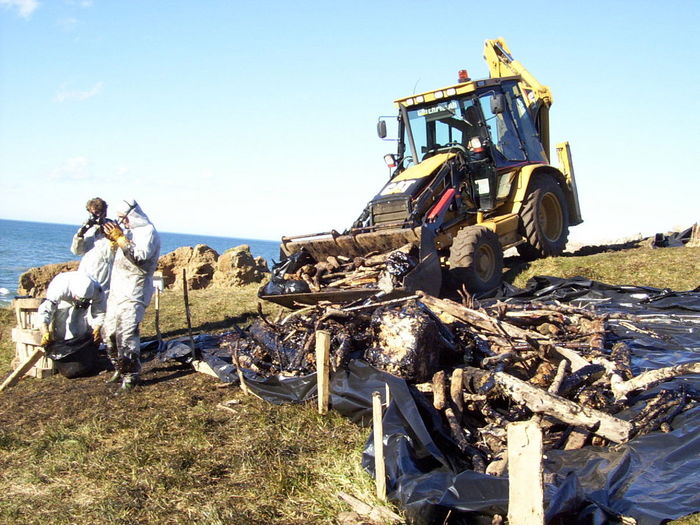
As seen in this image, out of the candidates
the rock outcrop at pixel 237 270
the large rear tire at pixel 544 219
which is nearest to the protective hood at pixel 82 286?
the large rear tire at pixel 544 219

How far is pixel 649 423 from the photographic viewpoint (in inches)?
149

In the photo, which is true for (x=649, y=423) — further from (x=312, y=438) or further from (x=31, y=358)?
(x=31, y=358)

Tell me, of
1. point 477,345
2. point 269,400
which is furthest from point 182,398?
point 477,345

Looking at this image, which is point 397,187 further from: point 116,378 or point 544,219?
point 116,378

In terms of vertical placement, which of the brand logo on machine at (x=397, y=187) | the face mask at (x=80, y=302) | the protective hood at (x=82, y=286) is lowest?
the face mask at (x=80, y=302)

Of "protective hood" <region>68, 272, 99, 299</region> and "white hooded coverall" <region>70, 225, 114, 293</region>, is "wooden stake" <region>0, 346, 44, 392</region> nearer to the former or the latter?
"protective hood" <region>68, 272, 99, 299</region>

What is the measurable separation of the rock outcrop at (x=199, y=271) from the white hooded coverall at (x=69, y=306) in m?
6.36

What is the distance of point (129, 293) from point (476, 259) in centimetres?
466

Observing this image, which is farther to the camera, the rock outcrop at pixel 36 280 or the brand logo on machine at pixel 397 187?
the rock outcrop at pixel 36 280

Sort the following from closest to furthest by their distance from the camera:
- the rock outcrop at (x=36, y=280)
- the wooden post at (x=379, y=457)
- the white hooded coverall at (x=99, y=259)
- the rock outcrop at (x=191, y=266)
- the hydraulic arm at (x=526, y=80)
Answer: the wooden post at (x=379, y=457)
the white hooded coverall at (x=99, y=259)
the hydraulic arm at (x=526, y=80)
the rock outcrop at (x=36, y=280)
the rock outcrop at (x=191, y=266)

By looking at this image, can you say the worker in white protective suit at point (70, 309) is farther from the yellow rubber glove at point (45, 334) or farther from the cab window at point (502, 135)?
the cab window at point (502, 135)

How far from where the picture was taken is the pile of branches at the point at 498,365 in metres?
3.83

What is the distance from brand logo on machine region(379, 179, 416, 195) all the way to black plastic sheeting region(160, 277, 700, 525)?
4070 millimetres

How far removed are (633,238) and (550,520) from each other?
13.0m
